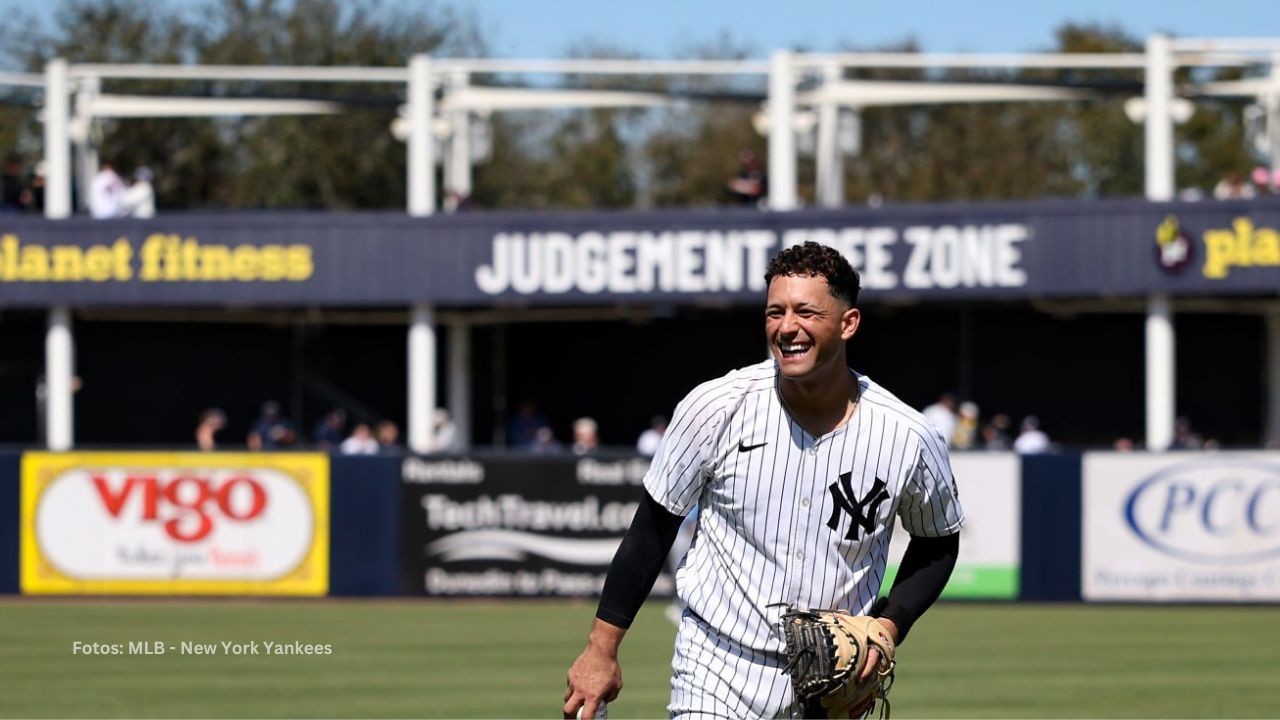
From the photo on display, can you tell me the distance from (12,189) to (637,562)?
25306 millimetres

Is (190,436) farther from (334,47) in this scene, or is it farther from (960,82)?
(334,47)

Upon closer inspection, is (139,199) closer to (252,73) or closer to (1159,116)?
(252,73)

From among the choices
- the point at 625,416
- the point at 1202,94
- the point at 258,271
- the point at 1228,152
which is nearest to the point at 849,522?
the point at 258,271

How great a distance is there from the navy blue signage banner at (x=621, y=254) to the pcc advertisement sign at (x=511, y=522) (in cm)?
549

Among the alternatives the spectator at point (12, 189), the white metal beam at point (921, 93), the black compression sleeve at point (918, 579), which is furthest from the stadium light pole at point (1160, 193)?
the black compression sleeve at point (918, 579)

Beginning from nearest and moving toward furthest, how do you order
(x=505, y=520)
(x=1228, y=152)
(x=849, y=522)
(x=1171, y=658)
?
(x=849, y=522) → (x=1171, y=658) → (x=505, y=520) → (x=1228, y=152)

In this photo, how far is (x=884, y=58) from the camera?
2661 cm

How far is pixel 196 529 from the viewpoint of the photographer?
70.6 feet

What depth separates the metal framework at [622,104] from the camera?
85.1 feet

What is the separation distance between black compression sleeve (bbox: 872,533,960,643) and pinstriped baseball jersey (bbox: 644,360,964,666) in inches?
6.2

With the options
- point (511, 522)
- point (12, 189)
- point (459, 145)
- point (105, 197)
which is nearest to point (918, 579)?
point (511, 522)

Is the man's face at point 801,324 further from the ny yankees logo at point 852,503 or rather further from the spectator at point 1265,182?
the spectator at point 1265,182

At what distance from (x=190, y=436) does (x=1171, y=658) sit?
2111 cm

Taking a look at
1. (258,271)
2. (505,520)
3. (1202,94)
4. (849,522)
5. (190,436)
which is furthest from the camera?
(190,436)
